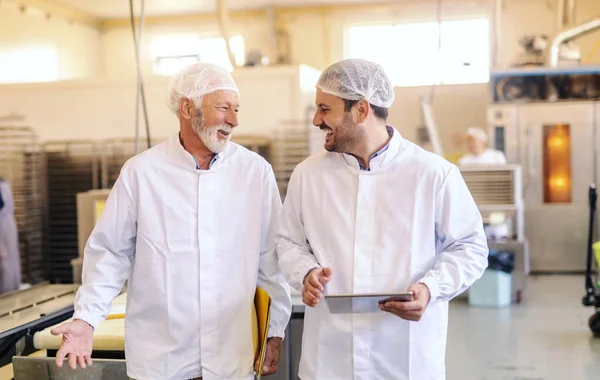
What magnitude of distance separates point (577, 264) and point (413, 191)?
6309 mm

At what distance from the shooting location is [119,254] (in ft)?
6.37

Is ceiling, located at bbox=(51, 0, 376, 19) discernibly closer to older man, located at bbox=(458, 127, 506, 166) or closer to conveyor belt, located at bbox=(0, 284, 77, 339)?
older man, located at bbox=(458, 127, 506, 166)

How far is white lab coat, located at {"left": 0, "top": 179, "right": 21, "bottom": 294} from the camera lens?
549 centimetres

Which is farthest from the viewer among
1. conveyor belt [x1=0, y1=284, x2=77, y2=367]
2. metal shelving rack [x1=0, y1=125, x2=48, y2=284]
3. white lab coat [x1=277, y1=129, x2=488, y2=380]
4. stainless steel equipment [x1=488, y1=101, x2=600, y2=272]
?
stainless steel equipment [x1=488, y1=101, x2=600, y2=272]

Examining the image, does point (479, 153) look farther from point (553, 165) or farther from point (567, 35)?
point (567, 35)

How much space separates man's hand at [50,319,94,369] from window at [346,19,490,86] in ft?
25.0

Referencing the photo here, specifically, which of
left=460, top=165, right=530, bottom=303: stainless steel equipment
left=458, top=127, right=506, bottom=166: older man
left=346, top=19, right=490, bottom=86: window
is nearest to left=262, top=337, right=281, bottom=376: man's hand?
left=460, top=165, right=530, bottom=303: stainless steel equipment

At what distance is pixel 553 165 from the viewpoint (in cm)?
750

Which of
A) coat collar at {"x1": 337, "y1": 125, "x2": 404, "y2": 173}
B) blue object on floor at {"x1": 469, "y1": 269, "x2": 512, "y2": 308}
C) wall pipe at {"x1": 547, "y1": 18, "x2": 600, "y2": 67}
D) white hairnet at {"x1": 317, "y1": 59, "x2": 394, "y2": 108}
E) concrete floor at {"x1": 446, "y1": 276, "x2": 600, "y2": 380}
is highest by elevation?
wall pipe at {"x1": 547, "y1": 18, "x2": 600, "y2": 67}

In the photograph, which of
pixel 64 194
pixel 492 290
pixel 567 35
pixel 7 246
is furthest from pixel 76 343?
pixel 567 35

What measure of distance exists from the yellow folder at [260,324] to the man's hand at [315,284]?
276mm

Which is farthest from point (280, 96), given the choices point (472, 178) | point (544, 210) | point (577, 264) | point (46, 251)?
point (577, 264)

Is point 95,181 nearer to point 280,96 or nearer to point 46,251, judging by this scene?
point 46,251

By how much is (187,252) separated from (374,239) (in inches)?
19.6
